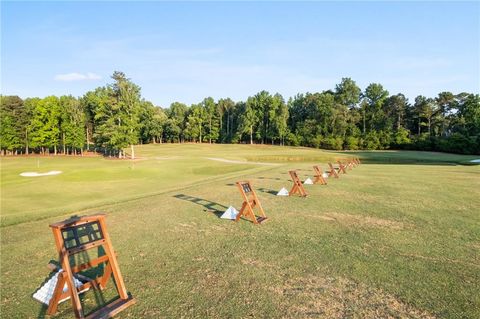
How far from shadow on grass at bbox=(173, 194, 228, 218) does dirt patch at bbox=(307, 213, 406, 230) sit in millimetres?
3309

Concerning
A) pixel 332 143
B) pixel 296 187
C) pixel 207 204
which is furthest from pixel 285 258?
pixel 332 143

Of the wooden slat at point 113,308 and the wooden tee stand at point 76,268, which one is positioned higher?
the wooden tee stand at point 76,268

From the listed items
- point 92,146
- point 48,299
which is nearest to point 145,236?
point 48,299

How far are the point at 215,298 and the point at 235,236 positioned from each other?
2.96 m

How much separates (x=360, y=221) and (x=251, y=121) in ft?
258

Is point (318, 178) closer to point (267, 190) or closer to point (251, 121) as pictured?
point (267, 190)

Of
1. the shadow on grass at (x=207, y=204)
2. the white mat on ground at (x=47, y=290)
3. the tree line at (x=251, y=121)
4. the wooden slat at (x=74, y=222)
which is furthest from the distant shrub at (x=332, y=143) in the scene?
the white mat on ground at (x=47, y=290)

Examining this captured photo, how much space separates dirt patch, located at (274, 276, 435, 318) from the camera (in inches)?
162

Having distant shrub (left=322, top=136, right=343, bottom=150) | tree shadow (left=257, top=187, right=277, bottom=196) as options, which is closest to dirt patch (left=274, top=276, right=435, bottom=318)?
tree shadow (left=257, top=187, right=277, bottom=196)

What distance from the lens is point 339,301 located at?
4438 millimetres

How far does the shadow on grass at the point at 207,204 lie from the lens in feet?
33.8

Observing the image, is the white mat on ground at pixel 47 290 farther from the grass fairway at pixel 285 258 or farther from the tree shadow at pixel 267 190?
the tree shadow at pixel 267 190

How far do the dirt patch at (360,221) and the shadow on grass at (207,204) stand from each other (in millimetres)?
3309

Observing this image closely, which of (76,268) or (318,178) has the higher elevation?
(76,268)
